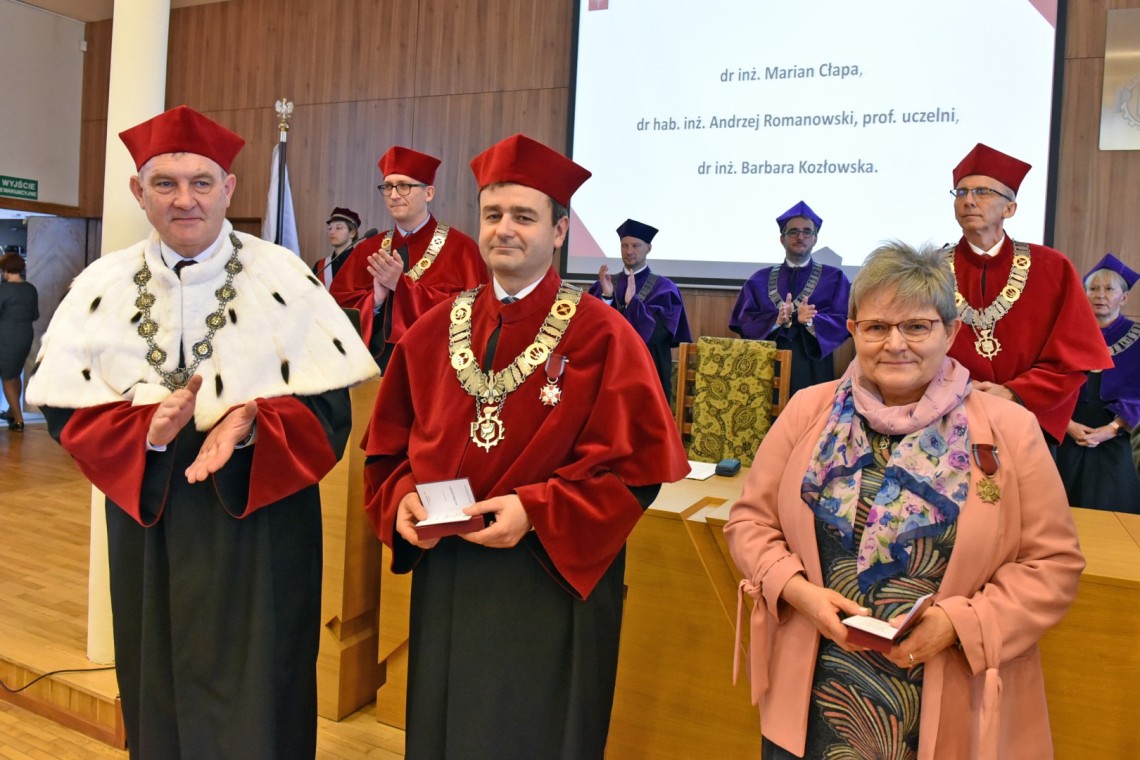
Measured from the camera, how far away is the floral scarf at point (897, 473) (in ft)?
4.87

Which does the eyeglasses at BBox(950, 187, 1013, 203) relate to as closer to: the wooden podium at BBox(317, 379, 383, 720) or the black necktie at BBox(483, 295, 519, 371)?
the black necktie at BBox(483, 295, 519, 371)

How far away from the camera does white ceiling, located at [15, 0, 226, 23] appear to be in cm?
892

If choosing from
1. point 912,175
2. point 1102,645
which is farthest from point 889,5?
point 1102,645

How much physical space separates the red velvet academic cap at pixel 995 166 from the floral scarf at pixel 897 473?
1280 millimetres

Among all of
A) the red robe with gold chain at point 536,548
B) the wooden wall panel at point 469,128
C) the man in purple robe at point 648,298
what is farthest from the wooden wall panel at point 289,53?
the red robe with gold chain at point 536,548

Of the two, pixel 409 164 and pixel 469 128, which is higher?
pixel 469 128

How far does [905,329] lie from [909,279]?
9 centimetres

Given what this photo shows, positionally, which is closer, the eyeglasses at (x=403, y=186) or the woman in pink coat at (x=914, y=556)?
the woman in pink coat at (x=914, y=556)

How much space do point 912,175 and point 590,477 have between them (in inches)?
180

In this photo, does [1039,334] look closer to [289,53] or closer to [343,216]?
[343,216]

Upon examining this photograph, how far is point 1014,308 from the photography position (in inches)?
107

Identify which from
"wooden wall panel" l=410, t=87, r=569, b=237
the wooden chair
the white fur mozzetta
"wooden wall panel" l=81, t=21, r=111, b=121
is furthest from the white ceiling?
the white fur mozzetta

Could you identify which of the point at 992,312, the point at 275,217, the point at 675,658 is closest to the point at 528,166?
the point at 675,658

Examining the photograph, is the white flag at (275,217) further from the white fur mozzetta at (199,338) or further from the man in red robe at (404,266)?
the white fur mozzetta at (199,338)
